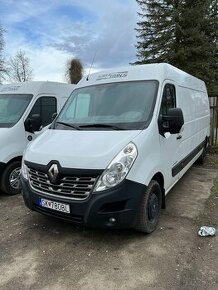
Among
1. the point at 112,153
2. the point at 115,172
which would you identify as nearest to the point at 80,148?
the point at 112,153

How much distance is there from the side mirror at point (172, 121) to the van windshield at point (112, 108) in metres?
0.25

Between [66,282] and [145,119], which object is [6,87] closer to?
[145,119]

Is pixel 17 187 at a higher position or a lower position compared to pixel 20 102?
lower

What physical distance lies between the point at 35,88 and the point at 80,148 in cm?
371

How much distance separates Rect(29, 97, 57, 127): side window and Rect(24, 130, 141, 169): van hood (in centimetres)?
266

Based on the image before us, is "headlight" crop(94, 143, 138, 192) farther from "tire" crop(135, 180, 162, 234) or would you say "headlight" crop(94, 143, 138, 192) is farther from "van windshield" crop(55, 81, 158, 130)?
"van windshield" crop(55, 81, 158, 130)

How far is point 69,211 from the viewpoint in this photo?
3.95 metres

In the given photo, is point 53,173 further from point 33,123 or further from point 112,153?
point 33,123

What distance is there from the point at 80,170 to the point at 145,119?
1.27m

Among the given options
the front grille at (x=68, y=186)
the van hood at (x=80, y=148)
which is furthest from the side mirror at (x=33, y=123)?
the front grille at (x=68, y=186)

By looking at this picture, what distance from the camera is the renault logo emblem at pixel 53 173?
3.99 m

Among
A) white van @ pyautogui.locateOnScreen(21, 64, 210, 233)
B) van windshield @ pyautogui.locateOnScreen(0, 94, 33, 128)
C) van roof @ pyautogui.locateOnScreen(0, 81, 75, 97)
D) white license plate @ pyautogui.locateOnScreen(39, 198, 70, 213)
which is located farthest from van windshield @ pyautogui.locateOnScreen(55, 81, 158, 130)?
van roof @ pyautogui.locateOnScreen(0, 81, 75, 97)

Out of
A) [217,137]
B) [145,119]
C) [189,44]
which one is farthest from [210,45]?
[145,119]

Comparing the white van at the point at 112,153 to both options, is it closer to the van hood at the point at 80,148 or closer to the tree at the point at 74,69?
the van hood at the point at 80,148
